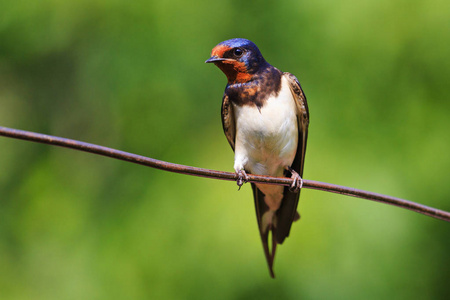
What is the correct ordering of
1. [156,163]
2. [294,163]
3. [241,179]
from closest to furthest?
[156,163]
[241,179]
[294,163]

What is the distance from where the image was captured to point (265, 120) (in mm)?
2330

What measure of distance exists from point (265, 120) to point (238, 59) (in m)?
0.28

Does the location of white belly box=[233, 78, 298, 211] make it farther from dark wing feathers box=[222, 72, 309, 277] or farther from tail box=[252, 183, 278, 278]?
tail box=[252, 183, 278, 278]

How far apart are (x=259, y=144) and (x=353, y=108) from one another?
1.10 metres

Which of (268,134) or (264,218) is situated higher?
(268,134)

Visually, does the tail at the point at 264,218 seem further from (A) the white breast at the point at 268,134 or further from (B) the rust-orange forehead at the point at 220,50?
(B) the rust-orange forehead at the point at 220,50

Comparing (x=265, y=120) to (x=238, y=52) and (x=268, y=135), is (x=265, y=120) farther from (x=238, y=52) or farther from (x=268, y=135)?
(x=238, y=52)

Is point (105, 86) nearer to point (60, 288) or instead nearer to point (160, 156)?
point (160, 156)

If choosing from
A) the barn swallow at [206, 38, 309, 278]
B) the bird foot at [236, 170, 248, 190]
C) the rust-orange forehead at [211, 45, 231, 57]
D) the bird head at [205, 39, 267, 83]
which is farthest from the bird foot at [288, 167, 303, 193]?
the rust-orange forehead at [211, 45, 231, 57]

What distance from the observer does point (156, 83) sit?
3510 mm

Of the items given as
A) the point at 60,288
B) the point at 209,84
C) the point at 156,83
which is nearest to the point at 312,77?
the point at 209,84

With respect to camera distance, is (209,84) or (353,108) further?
(209,84)

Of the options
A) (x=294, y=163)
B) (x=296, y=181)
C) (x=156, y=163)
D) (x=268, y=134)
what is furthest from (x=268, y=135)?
(x=156, y=163)

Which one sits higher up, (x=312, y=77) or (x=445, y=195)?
(x=312, y=77)
